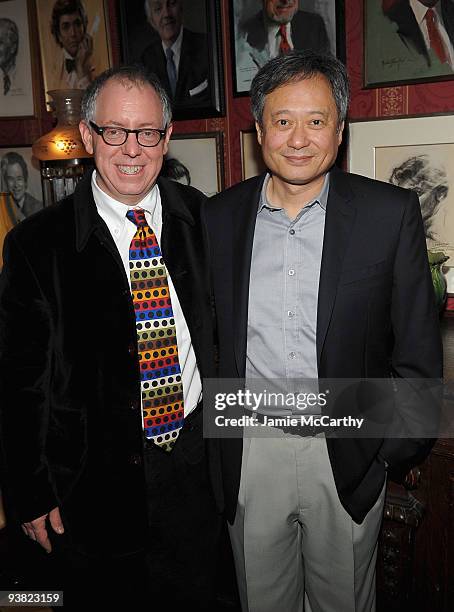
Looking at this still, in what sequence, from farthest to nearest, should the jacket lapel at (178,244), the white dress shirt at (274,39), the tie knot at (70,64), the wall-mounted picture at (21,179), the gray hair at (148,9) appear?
the wall-mounted picture at (21,179) → the tie knot at (70,64) → the gray hair at (148,9) → the white dress shirt at (274,39) → the jacket lapel at (178,244)

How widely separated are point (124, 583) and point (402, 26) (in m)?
2.47

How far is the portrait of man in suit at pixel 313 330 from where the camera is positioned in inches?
71.5

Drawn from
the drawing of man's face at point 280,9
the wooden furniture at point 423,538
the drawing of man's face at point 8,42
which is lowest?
the wooden furniture at point 423,538

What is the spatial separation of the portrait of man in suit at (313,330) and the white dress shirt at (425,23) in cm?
85

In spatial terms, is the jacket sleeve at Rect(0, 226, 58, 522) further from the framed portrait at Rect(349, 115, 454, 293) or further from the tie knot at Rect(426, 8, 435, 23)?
the tie knot at Rect(426, 8, 435, 23)

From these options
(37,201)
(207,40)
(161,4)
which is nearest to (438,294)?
(207,40)

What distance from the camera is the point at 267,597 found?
2.05 meters

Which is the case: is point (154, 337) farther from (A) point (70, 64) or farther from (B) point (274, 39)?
(A) point (70, 64)

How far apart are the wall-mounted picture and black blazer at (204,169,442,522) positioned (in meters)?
2.11

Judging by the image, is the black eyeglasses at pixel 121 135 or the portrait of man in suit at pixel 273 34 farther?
the portrait of man in suit at pixel 273 34

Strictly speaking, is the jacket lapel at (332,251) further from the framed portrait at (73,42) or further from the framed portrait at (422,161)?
the framed portrait at (73,42)

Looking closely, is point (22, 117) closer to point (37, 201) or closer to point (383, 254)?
point (37, 201)

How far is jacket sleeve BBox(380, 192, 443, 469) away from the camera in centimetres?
182
